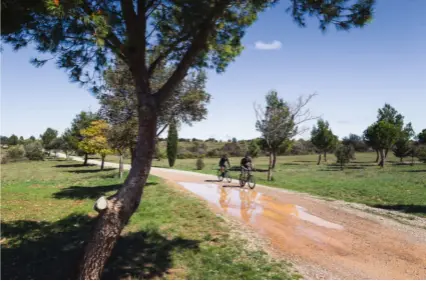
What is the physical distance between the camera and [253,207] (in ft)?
45.8

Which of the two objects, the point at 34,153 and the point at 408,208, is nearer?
the point at 408,208

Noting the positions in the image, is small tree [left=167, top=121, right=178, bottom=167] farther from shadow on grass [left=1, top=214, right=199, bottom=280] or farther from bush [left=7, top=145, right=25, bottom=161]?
bush [left=7, top=145, right=25, bottom=161]

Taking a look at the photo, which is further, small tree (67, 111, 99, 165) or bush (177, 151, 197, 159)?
bush (177, 151, 197, 159)

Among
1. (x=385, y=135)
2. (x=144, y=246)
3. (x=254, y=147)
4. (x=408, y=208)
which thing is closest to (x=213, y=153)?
(x=254, y=147)

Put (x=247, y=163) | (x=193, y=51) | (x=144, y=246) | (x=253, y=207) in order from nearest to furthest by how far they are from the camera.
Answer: (x=193, y=51) → (x=144, y=246) → (x=253, y=207) → (x=247, y=163)

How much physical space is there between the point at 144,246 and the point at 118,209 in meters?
2.89

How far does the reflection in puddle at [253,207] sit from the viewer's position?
12086mm

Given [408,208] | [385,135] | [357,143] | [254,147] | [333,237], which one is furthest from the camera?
[357,143]

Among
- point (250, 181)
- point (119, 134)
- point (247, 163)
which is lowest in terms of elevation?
point (250, 181)

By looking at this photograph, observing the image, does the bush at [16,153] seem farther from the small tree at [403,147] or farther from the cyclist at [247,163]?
the small tree at [403,147]

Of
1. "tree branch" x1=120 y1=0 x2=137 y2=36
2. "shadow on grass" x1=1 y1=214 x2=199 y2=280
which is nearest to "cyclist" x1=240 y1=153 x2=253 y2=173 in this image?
"shadow on grass" x1=1 y1=214 x2=199 y2=280

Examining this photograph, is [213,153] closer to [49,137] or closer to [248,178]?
[49,137]

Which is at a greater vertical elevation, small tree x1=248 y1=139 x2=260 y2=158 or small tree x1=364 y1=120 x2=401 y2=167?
small tree x1=364 y1=120 x2=401 y2=167

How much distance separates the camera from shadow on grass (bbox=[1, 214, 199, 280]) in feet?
23.1
